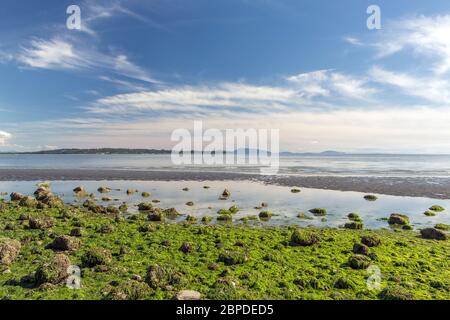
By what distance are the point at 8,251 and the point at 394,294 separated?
19748 millimetres

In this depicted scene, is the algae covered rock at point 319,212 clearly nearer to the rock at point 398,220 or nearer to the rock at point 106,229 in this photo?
the rock at point 398,220

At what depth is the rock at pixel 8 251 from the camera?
16.7 m

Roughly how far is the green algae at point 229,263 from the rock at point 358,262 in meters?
0.08

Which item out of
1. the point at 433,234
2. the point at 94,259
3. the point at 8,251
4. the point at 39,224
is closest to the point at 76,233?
the point at 39,224

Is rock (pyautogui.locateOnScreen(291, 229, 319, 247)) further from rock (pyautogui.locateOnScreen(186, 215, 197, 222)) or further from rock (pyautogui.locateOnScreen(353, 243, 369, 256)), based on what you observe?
rock (pyautogui.locateOnScreen(186, 215, 197, 222))

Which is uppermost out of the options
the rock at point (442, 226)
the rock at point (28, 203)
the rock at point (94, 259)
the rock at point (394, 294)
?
the rock at point (28, 203)

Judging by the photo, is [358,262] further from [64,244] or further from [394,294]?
[64,244]

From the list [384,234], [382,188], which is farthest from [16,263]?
[382,188]

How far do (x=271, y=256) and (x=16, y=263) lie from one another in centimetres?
1425

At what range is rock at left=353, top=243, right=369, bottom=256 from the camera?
20548 mm

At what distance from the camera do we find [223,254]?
18.8 metres

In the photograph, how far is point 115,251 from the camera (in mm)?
20000

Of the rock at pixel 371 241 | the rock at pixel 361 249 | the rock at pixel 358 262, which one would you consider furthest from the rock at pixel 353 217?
the rock at pixel 358 262
